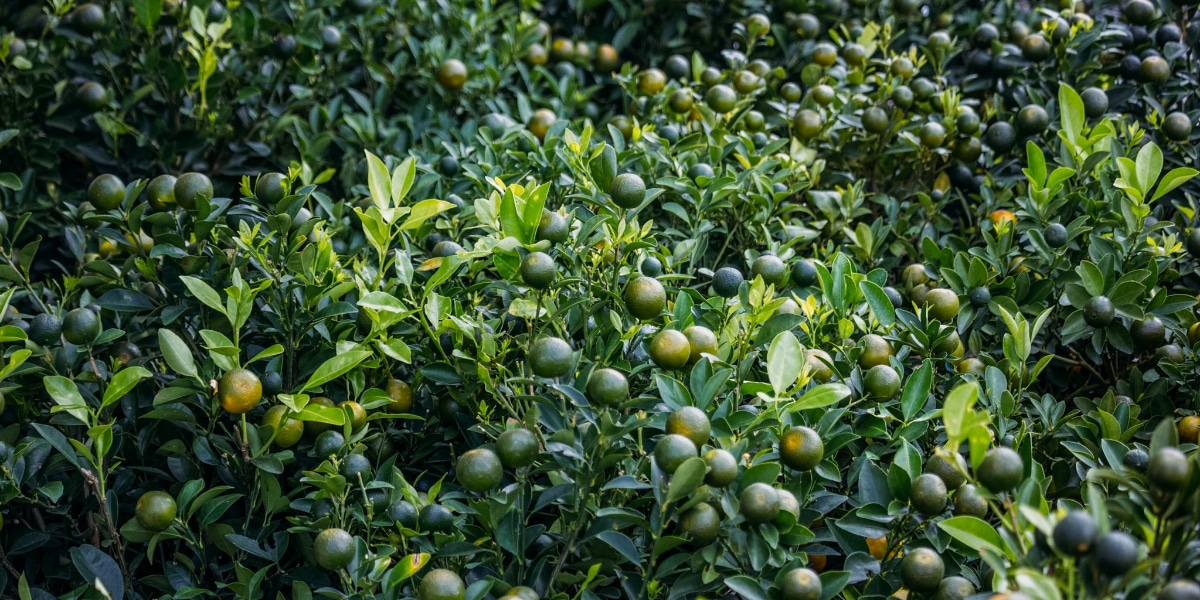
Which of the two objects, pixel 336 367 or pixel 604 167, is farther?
pixel 604 167

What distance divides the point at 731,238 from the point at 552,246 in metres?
0.60

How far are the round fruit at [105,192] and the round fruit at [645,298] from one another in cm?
88

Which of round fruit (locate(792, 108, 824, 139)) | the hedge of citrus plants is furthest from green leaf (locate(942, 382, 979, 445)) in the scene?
round fruit (locate(792, 108, 824, 139))

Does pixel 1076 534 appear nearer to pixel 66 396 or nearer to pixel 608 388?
pixel 608 388

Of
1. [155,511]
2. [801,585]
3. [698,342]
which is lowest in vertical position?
[155,511]

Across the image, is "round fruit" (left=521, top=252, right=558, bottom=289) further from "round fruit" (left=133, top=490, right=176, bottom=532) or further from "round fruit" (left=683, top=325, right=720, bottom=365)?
"round fruit" (left=133, top=490, right=176, bottom=532)

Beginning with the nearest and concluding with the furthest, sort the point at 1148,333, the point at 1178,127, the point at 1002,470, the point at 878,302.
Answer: the point at 1002,470 → the point at 878,302 → the point at 1148,333 → the point at 1178,127

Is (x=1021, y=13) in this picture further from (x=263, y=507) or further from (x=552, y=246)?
(x=263, y=507)

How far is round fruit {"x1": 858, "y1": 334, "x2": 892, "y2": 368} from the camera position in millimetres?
1336

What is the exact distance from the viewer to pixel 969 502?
116 cm

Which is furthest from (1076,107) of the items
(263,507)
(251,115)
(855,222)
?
(251,115)

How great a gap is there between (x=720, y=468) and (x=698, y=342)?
0.23 m

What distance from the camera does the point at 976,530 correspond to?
978 millimetres

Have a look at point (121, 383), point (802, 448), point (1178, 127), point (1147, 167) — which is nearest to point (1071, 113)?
point (1147, 167)
